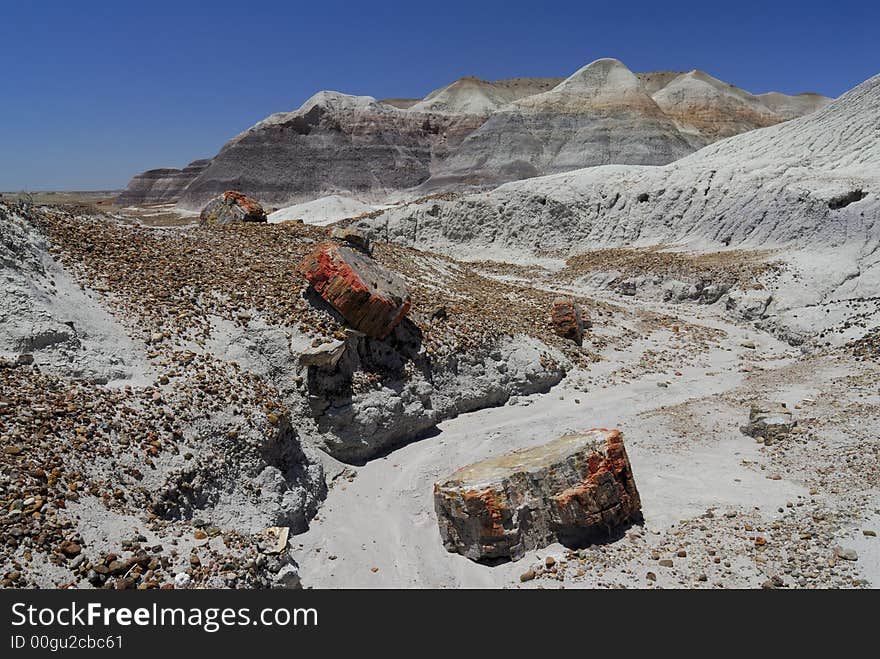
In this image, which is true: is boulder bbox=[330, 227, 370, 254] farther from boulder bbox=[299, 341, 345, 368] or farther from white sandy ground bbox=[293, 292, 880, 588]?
white sandy ground bbox=[293, 292, 880, 588]

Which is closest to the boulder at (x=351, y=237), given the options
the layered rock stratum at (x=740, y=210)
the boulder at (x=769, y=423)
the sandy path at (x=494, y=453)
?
the sandy path at (x=494, y=453)

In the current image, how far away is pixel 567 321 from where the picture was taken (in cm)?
1578

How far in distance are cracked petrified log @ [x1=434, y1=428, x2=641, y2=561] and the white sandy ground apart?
24cm

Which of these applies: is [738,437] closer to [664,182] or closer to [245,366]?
[245,366]

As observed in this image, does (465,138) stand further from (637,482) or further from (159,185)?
(637,482)

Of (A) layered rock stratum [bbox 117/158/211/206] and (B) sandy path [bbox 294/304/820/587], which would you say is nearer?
(B) sandy path [bbox 294/304/820/587]

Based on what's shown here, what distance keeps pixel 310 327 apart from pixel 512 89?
113m

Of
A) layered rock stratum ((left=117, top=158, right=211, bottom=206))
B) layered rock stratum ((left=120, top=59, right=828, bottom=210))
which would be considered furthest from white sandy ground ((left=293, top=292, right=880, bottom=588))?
layered rock stratum ((left=117, top=158, right=211, bottom=206))

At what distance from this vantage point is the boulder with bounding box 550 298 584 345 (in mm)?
15734

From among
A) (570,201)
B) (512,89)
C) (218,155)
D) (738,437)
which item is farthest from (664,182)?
(512,89)

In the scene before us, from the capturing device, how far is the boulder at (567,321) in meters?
15.7

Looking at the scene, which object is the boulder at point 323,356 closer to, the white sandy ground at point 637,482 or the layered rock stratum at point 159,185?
the white sandy ground at point 637,482

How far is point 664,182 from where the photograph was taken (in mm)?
34719

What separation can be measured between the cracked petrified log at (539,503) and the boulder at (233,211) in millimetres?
12509
